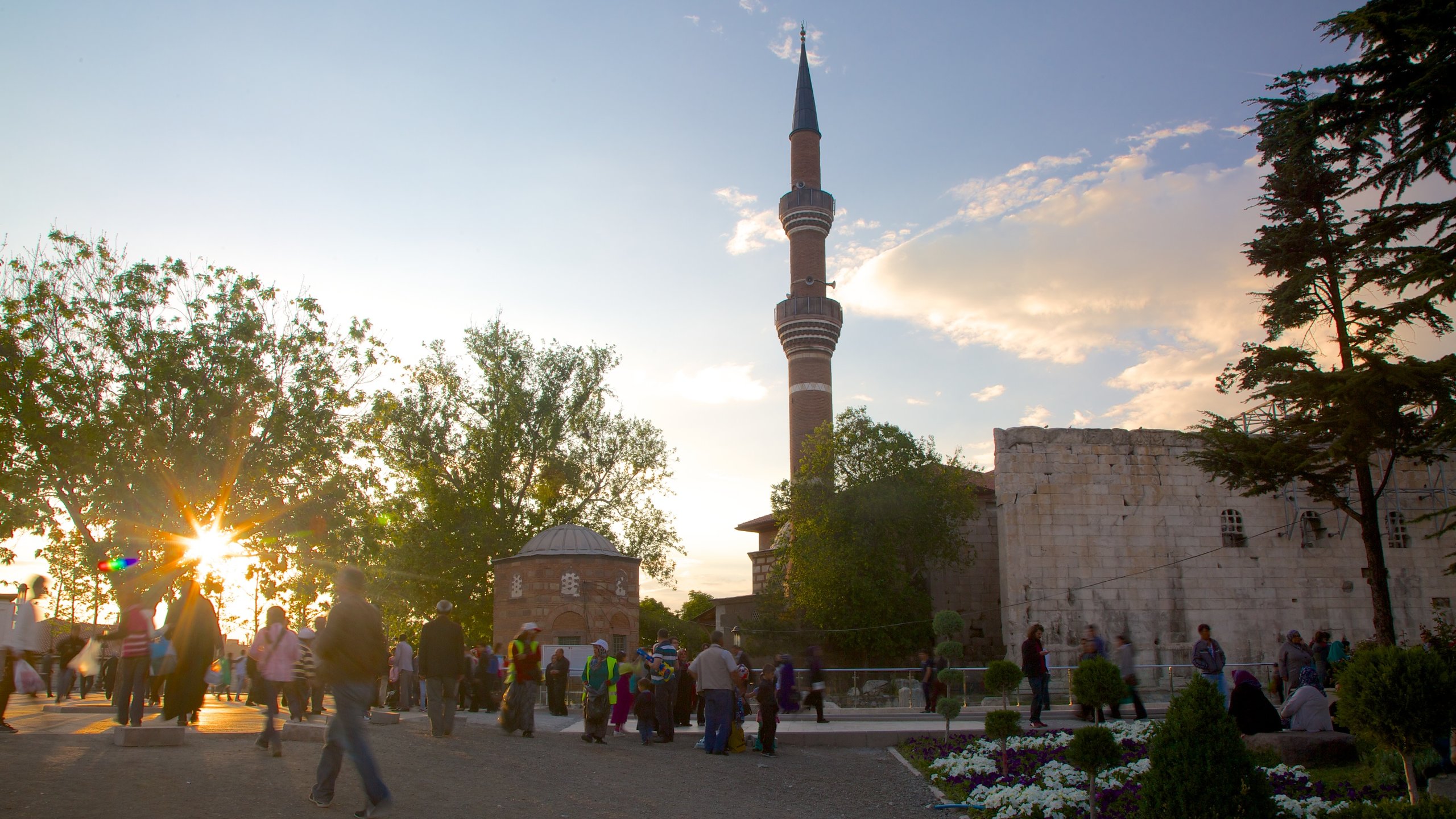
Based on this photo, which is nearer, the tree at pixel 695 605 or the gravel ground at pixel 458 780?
the gravel ground at pixel 458 780

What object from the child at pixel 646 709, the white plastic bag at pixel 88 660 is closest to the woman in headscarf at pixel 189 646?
the child at pixel 646 709

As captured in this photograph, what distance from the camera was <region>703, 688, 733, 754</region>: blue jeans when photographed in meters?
11.8

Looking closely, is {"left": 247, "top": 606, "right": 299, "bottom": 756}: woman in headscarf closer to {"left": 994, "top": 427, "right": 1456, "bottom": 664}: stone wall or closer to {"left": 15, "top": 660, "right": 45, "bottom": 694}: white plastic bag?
{"left": 15, "top": 660, "right": 45, "bottom": 694}: white plastic bag

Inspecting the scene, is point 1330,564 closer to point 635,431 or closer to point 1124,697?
point 1124,697

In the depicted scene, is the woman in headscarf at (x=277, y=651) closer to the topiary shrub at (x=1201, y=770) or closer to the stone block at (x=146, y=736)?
the stone block at (x=146, y=736)

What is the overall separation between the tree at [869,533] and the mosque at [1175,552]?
3523 millimetres

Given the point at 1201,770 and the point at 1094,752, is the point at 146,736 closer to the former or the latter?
the point at 1094,752

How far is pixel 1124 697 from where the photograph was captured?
1232 cm

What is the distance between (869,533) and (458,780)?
2330 cm

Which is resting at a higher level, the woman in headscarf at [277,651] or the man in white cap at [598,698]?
the woman in headscarf at [277,651]

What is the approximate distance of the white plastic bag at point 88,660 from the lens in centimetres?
1502

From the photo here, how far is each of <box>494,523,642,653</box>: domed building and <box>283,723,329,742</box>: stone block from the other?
17191mm

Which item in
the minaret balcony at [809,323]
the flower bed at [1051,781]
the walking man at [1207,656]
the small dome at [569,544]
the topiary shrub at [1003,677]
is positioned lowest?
the flower bed at [1051,781]

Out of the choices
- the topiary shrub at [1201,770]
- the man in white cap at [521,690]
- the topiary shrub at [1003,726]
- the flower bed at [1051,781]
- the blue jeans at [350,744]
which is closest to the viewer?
the topiary shrub at [1201,770]
